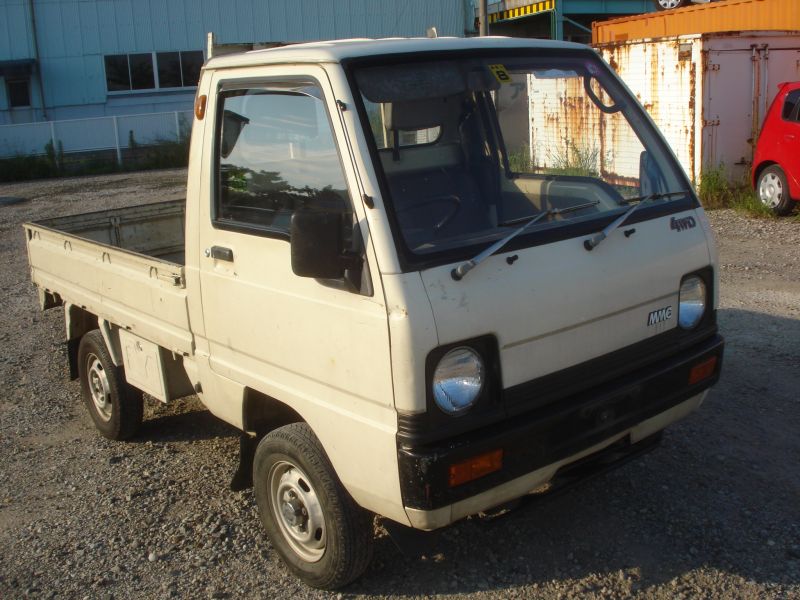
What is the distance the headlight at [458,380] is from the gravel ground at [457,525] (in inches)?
24.5

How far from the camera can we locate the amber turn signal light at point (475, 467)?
3100 mm

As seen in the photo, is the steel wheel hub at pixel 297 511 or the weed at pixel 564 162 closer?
the steel wheel hub at pixel 297 511

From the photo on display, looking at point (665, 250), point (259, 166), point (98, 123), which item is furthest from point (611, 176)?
point (98, 123)

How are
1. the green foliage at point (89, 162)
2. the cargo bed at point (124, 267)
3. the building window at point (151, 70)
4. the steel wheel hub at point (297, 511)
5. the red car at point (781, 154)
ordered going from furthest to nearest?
1. the building window at point (151, 70)
2. the green foliage at point (89, 162)
3. the red car at point (781, 154)
4. the cargo bed at point (124, 267)
5. the steel wheel hub at point (297, 511)

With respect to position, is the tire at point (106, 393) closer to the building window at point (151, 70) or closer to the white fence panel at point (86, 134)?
the white fence panel at point (86, 134)

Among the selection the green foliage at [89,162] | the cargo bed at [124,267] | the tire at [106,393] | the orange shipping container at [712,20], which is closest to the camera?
the cargo bed at [124,267]

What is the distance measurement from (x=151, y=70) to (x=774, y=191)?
21433 millimetres

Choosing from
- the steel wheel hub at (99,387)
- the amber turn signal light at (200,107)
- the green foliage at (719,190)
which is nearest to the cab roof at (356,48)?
the amber turn signal light at (200,107)

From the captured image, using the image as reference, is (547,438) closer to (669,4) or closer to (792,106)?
(792,106)

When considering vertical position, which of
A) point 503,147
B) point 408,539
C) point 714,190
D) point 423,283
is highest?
point 503,147

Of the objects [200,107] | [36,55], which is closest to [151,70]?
[36,55]

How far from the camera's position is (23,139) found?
24156mm

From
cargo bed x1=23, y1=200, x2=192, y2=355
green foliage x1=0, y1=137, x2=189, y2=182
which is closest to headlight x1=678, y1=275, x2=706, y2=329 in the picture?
cargo bed x1=23, y1=200, x2=192, y2=355

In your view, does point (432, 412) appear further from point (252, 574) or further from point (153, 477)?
point (153, 477)
